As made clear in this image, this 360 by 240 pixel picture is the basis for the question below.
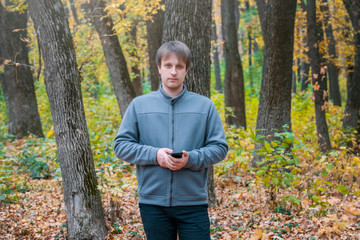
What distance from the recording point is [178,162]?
2.24m

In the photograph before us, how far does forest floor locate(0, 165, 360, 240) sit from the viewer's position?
446 centimetres

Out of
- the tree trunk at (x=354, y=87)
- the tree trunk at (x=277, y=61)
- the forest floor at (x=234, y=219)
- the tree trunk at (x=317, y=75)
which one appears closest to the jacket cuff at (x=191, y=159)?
the forest floor at (x=234, y=219)

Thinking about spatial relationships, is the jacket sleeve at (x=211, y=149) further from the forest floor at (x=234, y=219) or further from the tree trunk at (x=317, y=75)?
the tree trunk at (x=317, y=75)

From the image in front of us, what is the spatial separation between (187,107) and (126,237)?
2888mm

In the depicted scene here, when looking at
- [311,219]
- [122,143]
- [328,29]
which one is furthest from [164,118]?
[328,29]

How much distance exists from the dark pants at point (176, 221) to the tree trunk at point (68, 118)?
7.14 ft

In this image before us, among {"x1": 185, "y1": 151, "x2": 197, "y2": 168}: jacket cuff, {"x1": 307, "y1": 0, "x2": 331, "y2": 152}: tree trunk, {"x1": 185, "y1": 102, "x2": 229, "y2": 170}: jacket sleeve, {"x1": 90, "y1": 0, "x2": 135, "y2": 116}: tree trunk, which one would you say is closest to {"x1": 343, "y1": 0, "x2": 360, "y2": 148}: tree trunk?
{"x1": 307, "y1": 0, "x2": 331, "y2": 152}: tree trunk

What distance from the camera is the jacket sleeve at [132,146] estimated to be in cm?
236

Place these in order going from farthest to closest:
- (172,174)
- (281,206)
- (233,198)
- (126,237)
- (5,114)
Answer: (5,114) < (233,198) < (281,206) < (126,237) < (172,174)

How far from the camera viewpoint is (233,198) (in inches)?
231

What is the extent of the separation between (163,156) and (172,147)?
184 millimetres

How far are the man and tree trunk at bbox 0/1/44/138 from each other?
1164 cm

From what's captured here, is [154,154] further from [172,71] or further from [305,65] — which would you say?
[305,65]

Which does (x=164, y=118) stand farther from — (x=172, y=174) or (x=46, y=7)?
(x=46, y=7)
